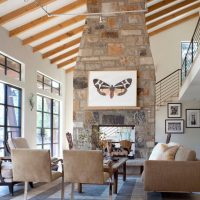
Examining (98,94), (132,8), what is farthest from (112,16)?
(98,94)

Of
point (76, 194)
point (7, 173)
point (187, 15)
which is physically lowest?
point (76, 194)

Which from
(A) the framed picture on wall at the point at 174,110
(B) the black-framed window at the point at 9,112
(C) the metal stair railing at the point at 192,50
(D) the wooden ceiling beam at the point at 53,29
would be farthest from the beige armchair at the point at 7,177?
(A) the framed picture on wall at the point at 174,110

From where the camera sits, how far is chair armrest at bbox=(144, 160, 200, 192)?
5.22 m

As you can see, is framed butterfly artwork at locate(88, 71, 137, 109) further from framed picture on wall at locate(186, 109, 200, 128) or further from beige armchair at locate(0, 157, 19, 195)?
framed picture on wall at locate(186, 109, 200, 128)

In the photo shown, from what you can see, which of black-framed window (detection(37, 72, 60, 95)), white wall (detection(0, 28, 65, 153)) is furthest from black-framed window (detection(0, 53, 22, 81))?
black-framed window (detection(37, 72, 60, 95))

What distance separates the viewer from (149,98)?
9219mm

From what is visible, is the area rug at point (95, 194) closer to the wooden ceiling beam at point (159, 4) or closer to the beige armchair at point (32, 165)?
the beige armchair at point (32, 165)

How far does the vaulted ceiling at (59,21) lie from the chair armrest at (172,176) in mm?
4109

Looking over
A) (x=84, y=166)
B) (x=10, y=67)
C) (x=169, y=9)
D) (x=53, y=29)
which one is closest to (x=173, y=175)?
(x=84, y=166)

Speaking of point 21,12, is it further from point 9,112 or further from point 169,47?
point 169,47

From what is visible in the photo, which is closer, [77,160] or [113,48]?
[77,160]

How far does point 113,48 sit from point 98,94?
1.28 m

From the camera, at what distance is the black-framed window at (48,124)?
11820mm

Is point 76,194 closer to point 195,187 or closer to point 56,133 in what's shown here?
point 195,187
